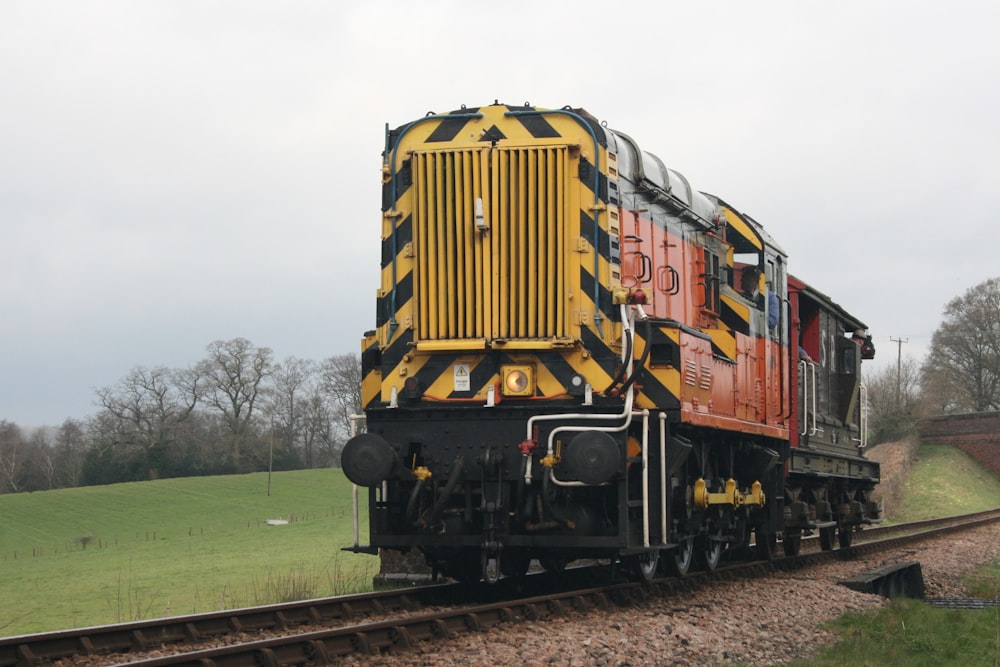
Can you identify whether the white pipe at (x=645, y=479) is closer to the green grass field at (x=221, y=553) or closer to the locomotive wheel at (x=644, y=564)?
the locomotive wheel at (x=644, y=564)

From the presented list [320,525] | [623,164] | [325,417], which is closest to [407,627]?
[623,164]

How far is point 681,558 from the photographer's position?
11211 millimetres

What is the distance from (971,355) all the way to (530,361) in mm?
61244

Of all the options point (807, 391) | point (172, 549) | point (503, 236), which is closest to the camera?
point (503, 236)

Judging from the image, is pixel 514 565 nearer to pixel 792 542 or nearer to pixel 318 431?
pixel 792 542

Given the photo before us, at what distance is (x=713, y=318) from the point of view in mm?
12469

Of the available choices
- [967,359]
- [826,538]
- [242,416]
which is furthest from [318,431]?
[826,538]

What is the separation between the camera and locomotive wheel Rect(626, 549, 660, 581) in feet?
33.5

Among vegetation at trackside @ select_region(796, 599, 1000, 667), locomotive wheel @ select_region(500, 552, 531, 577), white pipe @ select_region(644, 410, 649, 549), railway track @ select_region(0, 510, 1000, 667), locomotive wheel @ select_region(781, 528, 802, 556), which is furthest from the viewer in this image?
locomotive wheel @ select_region(781, 528, 802, 556)

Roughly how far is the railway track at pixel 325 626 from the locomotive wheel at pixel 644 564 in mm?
117

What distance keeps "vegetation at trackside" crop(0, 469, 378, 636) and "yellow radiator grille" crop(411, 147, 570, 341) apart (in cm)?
355

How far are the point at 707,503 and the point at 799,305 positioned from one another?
656 cm

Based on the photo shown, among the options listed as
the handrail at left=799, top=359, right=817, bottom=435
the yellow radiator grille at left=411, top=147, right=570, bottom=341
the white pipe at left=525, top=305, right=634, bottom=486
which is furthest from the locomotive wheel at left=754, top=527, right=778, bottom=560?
the yellow radiator grille at left=411, top=147, right=570, bottom=341

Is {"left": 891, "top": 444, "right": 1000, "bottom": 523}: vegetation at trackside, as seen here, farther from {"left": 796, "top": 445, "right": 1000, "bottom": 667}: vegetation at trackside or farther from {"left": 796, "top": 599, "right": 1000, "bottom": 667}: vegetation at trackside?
{"left": 796, "top": 599, "right": 1000, "bottom": 667}: vegetation at trackside
